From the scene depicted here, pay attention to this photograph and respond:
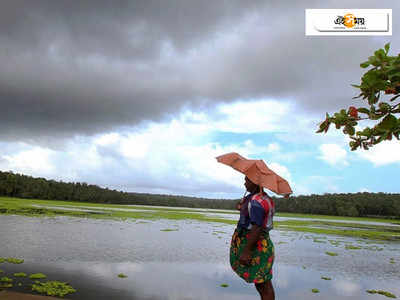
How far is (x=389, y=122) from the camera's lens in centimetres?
266

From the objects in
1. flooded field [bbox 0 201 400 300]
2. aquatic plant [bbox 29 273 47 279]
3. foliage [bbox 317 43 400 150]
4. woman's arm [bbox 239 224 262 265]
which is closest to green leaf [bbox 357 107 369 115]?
foliage [bbox 317 43 400 150]

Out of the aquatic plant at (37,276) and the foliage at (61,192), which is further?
the foliage at (61,192)

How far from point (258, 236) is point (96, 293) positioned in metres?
5.35

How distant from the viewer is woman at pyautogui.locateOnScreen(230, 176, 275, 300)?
3.99 m

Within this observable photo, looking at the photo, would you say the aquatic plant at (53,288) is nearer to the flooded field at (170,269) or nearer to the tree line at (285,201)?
the flooded field at (170,269)

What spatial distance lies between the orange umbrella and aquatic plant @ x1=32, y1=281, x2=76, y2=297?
5406 millimetres

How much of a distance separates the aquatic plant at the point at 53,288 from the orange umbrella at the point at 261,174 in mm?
5406

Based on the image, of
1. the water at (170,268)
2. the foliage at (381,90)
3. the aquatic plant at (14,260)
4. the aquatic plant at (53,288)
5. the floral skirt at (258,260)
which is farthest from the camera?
the aquatic plant at (14,260)

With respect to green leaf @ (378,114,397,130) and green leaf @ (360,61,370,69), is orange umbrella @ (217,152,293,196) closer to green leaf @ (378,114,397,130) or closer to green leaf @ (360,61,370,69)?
green leaf @ (378,114,397,130)

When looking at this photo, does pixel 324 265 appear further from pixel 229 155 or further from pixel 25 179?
pixel 25 179

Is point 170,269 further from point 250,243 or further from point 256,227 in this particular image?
point 256,227

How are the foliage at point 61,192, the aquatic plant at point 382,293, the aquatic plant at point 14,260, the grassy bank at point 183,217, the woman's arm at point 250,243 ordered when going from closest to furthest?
the woman's arm at point 250,243, the aquatic plant at point 382,293, the aquatic plant at point 14,260, the grassy bank at point 183,217, the foliage at point 61,192

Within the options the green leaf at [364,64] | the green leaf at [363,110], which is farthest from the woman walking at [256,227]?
the green leaf at [364,64]

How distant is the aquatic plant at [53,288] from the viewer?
7.22 meters
